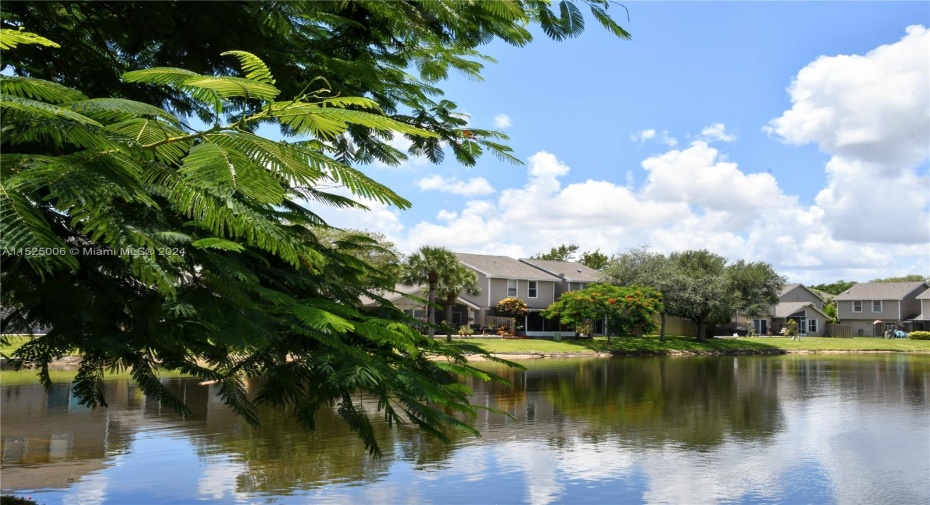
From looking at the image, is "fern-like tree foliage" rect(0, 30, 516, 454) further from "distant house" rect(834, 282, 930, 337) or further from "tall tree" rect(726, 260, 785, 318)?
"distant house" rect(834, 282, 930, 337)

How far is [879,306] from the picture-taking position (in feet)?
265

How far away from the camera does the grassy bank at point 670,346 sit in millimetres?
46275

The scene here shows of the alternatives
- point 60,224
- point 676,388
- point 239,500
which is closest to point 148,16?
point 60,224

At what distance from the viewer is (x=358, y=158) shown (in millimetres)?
6363

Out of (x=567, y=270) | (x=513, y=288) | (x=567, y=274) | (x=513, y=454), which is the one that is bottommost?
(x=513, y=454)

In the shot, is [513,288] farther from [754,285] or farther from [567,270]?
[754,285]

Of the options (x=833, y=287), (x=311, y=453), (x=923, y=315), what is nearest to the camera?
(x=311, y=453)

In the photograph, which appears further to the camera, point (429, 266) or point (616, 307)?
point (616, 307)

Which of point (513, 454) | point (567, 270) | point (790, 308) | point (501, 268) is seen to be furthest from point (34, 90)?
point (790, 308)

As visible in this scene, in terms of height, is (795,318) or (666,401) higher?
(795,318)

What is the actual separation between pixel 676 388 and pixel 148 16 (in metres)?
23.9

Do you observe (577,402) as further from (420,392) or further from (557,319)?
(557,319)

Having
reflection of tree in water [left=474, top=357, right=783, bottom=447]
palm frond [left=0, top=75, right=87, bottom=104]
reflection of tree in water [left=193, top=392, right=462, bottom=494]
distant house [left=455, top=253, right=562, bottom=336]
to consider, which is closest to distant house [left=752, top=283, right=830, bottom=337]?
distant house [left=455, top=253, right=562, bottom=336]

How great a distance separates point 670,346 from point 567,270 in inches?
579
